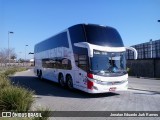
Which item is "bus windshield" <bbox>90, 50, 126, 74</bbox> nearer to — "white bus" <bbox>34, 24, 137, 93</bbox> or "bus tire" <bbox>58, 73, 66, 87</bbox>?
"white bus" <bbox>34, 24, 137, 93</bbox>

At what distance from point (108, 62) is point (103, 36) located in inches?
64.1

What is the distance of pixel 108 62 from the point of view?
14.0 meters

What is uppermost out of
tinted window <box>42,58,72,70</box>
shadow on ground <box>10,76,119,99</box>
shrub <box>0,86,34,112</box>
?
tinted window <box>42,58,72,70</box>

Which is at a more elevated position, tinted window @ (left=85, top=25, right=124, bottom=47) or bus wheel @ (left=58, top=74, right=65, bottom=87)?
tinted window @ (left=85, top=25, right=124, bottom=47)

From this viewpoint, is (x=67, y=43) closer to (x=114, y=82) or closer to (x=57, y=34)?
(x=57, y=34)

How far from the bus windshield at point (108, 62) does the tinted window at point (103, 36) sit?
611 millimetres

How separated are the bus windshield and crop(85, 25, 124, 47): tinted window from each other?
611 millimetres

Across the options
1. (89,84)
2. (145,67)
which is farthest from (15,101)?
(145,67)

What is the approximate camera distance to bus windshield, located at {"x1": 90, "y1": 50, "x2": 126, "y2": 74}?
13.6 meters

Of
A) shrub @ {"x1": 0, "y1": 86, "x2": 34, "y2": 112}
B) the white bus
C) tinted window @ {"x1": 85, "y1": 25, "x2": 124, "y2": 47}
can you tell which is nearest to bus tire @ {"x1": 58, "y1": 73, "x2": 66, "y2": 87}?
the white bus

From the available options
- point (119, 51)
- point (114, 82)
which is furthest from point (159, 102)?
point (119, 51)

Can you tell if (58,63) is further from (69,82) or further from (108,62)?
(108,62)

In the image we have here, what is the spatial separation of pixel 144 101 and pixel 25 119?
6.80 metres

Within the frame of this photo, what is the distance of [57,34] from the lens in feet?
65.4
